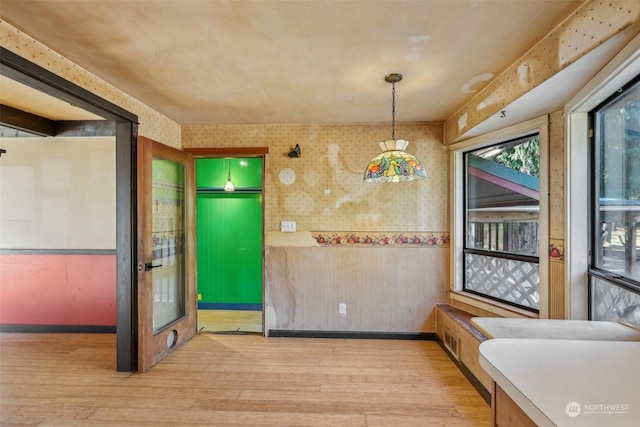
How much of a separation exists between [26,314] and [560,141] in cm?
582

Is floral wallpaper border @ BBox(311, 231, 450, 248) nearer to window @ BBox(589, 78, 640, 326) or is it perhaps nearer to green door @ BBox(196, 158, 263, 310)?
window @ BBox(589, 78, 640, 326)

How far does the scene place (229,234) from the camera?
500 cm

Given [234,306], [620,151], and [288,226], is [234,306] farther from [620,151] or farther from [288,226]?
[620,151]

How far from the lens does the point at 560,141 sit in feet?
7.76

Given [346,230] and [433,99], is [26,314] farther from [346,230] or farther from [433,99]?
[433,99]

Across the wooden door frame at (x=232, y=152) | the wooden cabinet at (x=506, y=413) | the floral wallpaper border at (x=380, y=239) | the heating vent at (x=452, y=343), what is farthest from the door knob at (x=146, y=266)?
the heating vent at (x=452, y=343)

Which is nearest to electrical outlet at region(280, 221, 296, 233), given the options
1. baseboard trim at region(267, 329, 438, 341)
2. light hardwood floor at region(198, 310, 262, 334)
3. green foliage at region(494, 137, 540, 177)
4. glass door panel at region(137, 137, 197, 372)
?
glass door panel at region(137, 137, 197, 372)

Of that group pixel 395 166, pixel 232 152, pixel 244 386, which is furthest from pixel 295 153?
pixel 244 386

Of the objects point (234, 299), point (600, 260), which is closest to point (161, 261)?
point (234, 299)

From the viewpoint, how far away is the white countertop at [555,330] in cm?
142

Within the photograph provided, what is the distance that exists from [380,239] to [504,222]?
125cm

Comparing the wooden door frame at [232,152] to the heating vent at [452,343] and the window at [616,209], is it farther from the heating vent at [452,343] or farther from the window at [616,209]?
the window at [616,209]

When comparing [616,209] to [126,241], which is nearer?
[616,209]

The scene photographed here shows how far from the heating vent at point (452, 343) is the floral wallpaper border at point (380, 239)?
0.95 meters
